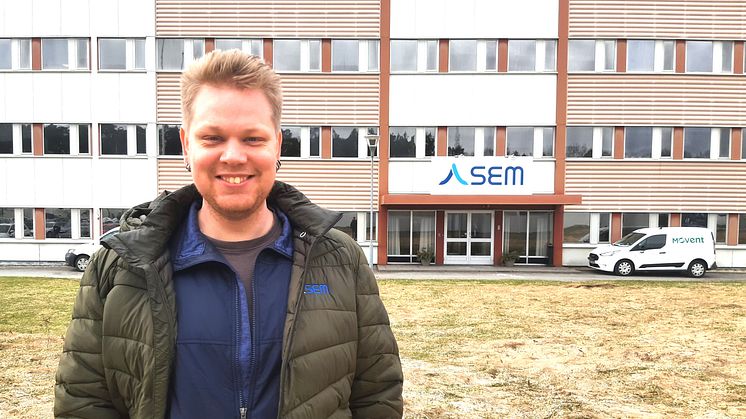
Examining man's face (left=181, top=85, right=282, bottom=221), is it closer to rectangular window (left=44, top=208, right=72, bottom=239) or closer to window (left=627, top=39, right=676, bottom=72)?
rectangular window (left=44, top=208, right=72, bottom=239)

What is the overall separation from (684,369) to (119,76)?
2286 centimetres

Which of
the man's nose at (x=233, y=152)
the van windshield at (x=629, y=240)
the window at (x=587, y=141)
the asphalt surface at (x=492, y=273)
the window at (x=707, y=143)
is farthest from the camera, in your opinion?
the window at (x=707, y=143)

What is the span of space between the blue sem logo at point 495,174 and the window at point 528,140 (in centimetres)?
171

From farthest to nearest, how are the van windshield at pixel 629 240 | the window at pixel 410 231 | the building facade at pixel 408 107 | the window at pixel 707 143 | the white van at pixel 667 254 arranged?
the window at pixel 410 231
the window at pixel 707 143
the building facade at pixel 408 107
the van windshield at pixel 629 240
the white van at pixel 667 254

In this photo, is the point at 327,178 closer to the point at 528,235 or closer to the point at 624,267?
the point at 528,235

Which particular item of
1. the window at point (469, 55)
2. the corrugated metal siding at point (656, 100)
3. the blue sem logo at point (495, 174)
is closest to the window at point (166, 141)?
the blue sem logo at point (495, 174)

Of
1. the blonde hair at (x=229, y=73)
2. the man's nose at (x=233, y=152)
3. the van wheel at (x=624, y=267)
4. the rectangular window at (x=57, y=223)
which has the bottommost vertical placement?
the van wheel at (x=624, y=267)

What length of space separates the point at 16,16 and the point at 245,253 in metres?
26.2

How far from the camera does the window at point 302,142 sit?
22094mm

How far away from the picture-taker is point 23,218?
71.5 ft

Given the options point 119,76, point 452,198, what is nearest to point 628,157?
point 452,198

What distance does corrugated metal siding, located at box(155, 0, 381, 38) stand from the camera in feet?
71.9

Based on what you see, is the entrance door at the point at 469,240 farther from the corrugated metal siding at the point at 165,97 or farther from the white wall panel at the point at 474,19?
the corrugated metal siding at the point at 165,97

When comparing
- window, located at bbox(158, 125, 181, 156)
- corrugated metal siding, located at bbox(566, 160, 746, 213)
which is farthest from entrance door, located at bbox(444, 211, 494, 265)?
window, located at bbox(158, 125, 181, 156)
